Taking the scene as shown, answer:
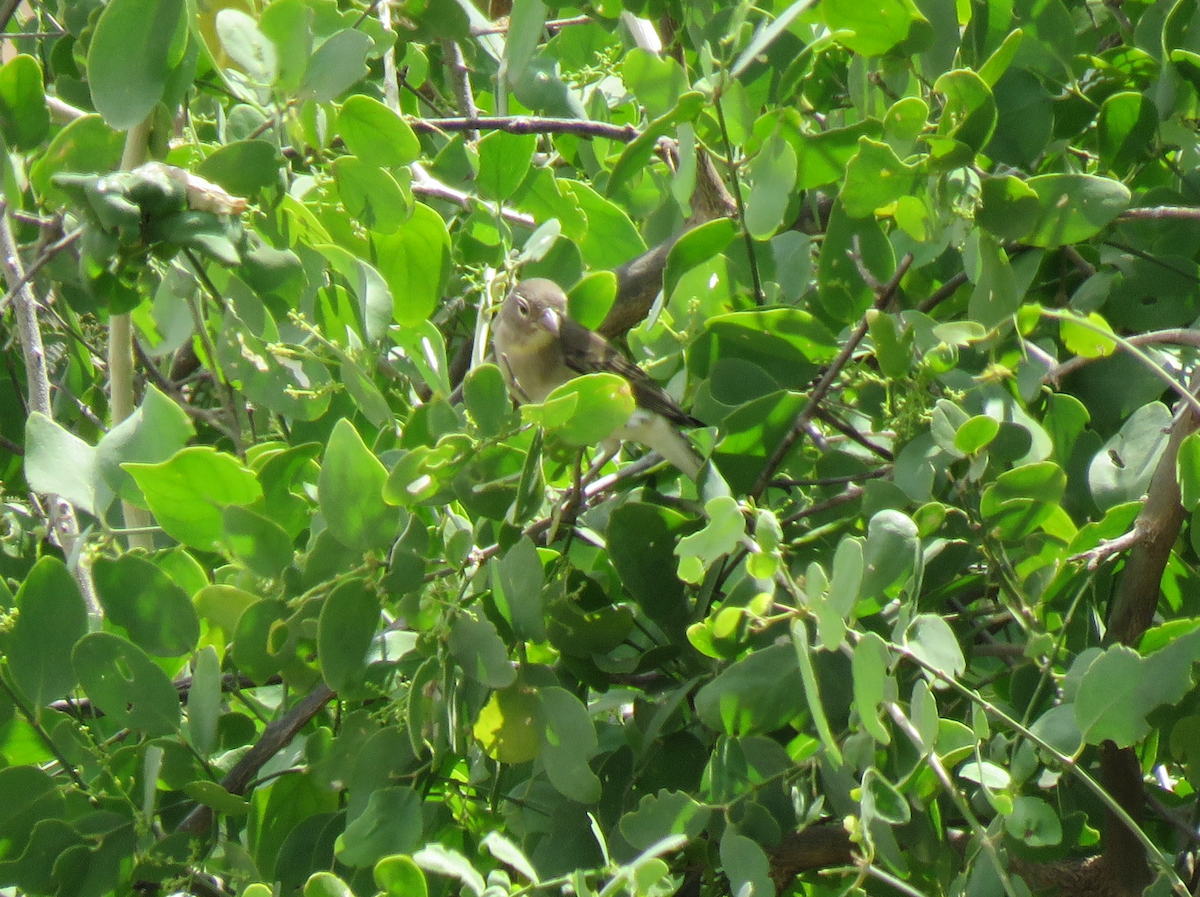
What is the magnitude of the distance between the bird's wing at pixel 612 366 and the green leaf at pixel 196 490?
2.40 ft

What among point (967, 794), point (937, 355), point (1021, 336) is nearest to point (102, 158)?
point (937, 355)

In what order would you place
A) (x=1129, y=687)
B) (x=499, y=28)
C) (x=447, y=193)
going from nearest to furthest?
(x=1129, y=687) < (x=447, y=193) < (x=499, y=28)

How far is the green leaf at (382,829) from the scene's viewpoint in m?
1.45

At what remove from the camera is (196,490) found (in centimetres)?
153

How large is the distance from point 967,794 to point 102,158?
1.44 metres

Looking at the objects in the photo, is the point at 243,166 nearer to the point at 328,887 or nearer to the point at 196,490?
the point at 196,490

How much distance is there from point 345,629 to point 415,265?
0.66m

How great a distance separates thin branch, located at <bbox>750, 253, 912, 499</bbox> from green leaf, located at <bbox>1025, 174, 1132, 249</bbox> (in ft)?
0.66

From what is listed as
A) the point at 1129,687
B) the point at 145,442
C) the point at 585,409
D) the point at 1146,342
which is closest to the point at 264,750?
the point at 145,442

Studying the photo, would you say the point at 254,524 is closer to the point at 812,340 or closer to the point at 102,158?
the point at 102,158

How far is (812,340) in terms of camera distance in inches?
69.6

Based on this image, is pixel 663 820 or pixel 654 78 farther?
pixel 654 78

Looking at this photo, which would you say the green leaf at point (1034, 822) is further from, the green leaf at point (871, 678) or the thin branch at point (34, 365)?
the thin branch at point (34, 365)

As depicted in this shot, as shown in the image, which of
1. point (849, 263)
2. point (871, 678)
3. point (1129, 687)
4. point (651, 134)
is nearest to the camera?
point (871, 678)
